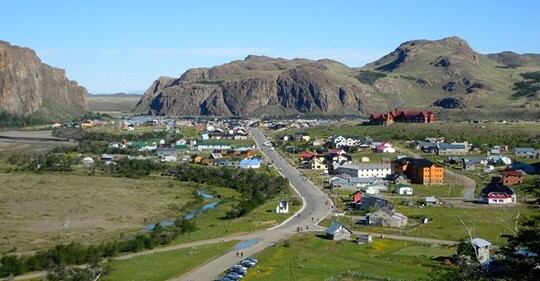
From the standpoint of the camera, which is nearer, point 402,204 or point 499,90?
point 402,204

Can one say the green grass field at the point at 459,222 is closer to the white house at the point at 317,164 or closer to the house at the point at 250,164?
the white house at the point at 317,164

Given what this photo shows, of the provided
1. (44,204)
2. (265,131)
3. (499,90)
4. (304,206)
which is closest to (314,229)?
(304,206)

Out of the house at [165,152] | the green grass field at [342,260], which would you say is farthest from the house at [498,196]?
the house at [165,152]

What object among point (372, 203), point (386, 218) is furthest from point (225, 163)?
point (386, 218)

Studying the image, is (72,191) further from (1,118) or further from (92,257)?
(1,118)

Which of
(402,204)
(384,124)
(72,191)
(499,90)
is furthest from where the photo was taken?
(499,90)

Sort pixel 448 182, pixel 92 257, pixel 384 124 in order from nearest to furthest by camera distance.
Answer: pixel 92 257
pixel 448 182
pixel 384 124
